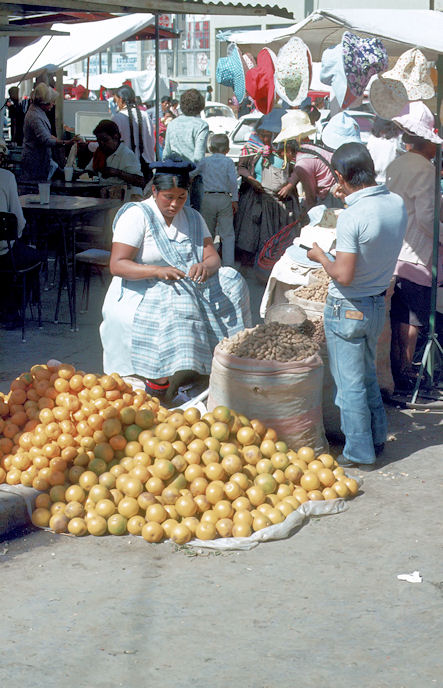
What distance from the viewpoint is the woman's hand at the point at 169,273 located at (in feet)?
18.9

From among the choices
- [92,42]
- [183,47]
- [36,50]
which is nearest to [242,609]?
[92,42]

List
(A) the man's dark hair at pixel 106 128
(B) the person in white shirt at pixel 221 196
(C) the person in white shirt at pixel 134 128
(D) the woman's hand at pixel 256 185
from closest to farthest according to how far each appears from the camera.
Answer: (B) the person in white shirt at pixel 221 196
(A) the man's dark hair at pixel 106 128
(D) the woman's hand at pixel 256 185
(C) the person in white shirt at pixel 134 128

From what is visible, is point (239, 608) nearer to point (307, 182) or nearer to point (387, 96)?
point (387, 96)

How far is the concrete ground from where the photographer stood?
10.7ft

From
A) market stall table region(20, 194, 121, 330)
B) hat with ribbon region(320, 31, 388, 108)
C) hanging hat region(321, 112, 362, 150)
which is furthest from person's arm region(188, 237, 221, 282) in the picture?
market stall table region(20, 194, 121, 330)

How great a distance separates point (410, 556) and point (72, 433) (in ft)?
6.13

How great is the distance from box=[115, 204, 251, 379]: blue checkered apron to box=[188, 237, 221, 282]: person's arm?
6 cm

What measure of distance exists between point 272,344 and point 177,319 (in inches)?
31.7

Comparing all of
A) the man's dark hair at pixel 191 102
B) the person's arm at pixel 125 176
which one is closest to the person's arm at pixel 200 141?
the man's dark hair at pixel 191 102

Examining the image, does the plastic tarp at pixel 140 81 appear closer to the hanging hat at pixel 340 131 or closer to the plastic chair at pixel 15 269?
the plastic chair at pixel 15 269

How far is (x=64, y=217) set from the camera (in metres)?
8.54

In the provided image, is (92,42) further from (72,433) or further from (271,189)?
(72,433)

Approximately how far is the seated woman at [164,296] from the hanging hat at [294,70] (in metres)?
2.71

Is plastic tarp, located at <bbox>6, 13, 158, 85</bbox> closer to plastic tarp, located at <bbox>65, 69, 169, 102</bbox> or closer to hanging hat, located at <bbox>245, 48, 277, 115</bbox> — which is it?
hanging hat, located at <bbox>245, 48, 277, 115</bbox>
